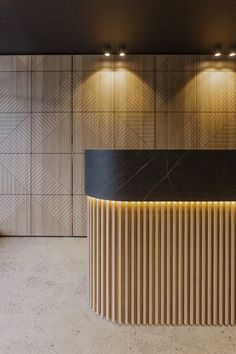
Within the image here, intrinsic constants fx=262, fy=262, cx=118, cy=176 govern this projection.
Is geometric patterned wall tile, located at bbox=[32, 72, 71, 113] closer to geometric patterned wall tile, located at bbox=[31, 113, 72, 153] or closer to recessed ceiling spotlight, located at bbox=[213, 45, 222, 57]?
geometric patterned wall tile, located at bbox=[31, 113, 72, 153]

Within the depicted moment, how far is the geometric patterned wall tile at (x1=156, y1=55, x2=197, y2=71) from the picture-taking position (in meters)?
4.77

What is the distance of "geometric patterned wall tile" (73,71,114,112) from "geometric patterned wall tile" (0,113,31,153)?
97 cm

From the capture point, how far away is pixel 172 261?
2219mm

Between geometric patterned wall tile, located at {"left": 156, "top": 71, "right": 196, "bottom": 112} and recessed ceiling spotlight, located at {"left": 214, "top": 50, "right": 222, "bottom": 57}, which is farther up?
recessed ceiling spotlight, located at {"left": 214, "top": 50, "right": 222, "bottom": 57}

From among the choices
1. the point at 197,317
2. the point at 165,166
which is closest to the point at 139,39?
the point at 165,166

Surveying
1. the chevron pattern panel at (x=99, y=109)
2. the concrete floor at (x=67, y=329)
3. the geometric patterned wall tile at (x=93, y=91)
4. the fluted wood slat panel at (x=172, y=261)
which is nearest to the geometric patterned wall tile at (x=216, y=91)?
the chevron pattern panel at (x=99, y=109)

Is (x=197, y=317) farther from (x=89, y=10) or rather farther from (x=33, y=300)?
(x=89, y=10)

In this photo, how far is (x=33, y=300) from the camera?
8.84 feet

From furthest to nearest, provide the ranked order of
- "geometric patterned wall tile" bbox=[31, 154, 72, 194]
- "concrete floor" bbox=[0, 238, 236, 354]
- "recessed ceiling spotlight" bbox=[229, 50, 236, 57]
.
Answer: "geometric patterned wall tile" bbox=[31, 154, 72, 194] < "recessed ceiling spotlight" bbox=[229, 50, 236, 57] < "concrete floor" bbox=[0, 238, 236, 354]

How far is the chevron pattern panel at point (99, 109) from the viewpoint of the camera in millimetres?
4781

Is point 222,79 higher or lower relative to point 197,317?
higher

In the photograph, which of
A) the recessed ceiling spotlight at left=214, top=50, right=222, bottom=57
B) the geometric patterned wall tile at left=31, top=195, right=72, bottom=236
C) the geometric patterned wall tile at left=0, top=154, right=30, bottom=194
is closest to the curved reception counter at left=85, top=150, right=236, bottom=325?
the geometric patterned wall tile at left=31, top=195, right=72, bottom=236

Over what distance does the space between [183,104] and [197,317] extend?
143 inches

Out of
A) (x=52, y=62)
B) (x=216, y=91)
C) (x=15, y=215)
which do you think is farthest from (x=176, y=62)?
(x=15, y=215)
